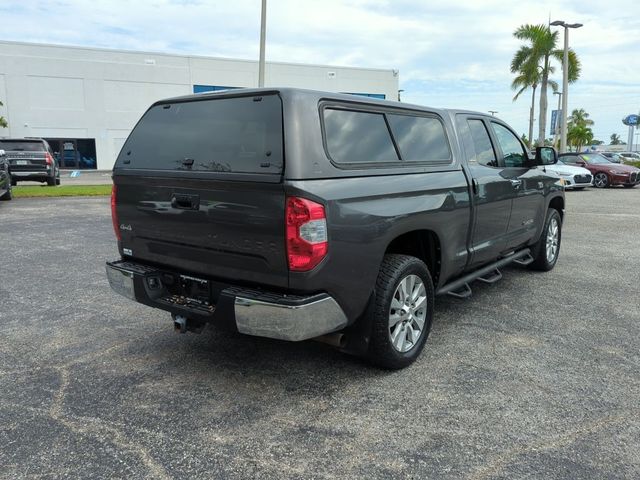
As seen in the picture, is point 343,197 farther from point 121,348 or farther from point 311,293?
point 121,348

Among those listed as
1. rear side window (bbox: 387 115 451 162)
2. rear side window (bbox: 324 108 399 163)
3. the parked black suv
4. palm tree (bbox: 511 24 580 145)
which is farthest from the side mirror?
palm tree (bbox: 511 24 580 145)

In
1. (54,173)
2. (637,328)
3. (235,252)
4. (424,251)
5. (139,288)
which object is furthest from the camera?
(54,173)

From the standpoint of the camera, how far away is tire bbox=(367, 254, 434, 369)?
344 cm

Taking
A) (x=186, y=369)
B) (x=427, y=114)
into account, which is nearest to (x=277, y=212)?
A: (x=186, y=369)

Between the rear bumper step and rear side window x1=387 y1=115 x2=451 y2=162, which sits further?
rear side window x1=387 y1=115 x2=451 y2=162

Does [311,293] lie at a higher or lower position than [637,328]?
higher

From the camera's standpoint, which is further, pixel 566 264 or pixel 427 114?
pixel 566 264

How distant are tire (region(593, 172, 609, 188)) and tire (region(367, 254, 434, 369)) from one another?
790 inches

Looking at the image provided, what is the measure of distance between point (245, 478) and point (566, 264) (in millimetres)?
5836

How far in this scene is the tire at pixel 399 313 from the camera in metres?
3.44

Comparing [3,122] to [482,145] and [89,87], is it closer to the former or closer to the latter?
[89,87]

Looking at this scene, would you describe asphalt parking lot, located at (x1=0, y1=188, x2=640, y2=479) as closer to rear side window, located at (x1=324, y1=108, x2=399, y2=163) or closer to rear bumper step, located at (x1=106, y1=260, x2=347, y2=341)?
rear bumper step, located at (x1=106, y1=260, x2=347, y2=341)

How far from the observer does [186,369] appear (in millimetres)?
3719

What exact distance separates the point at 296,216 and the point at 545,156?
3886 millimetres
